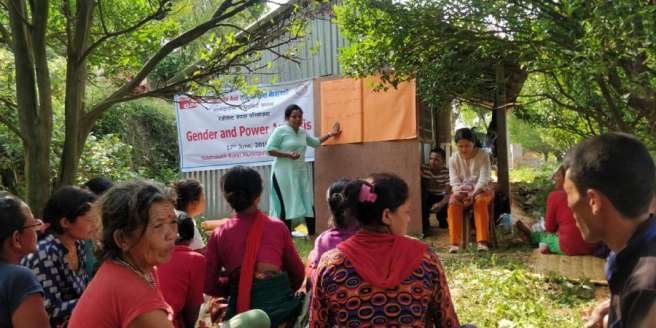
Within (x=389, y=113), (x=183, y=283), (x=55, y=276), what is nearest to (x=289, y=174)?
(x=389, y=113)

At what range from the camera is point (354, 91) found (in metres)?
7.52

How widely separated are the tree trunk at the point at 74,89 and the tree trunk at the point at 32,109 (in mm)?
138

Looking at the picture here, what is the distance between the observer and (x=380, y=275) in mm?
2043

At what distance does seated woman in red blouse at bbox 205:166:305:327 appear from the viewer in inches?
114

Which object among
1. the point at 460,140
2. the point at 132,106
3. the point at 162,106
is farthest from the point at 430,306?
the point at 162,106

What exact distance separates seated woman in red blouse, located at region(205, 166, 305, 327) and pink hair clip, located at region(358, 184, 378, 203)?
1.00 metres

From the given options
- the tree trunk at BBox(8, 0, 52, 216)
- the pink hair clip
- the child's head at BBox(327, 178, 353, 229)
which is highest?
the tree trunk at BBox(8, 0, 52, 216)

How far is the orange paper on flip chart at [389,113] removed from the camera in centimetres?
706

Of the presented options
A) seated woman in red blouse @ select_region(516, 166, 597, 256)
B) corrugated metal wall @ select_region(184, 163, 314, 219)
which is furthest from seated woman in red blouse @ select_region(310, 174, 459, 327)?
corrugated metal wall @ select_region(184, 163, 314, 219)

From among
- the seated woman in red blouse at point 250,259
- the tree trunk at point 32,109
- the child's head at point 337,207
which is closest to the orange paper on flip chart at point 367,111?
the child's head at point 337,207

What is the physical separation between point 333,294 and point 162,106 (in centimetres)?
1255

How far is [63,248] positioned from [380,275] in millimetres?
1723

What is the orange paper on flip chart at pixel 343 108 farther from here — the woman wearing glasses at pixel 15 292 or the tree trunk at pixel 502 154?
the woman wearing glasses at pixel 15 292

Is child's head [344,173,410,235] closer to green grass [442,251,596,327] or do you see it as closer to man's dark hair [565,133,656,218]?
man's dark hair [565,133,656,218]
